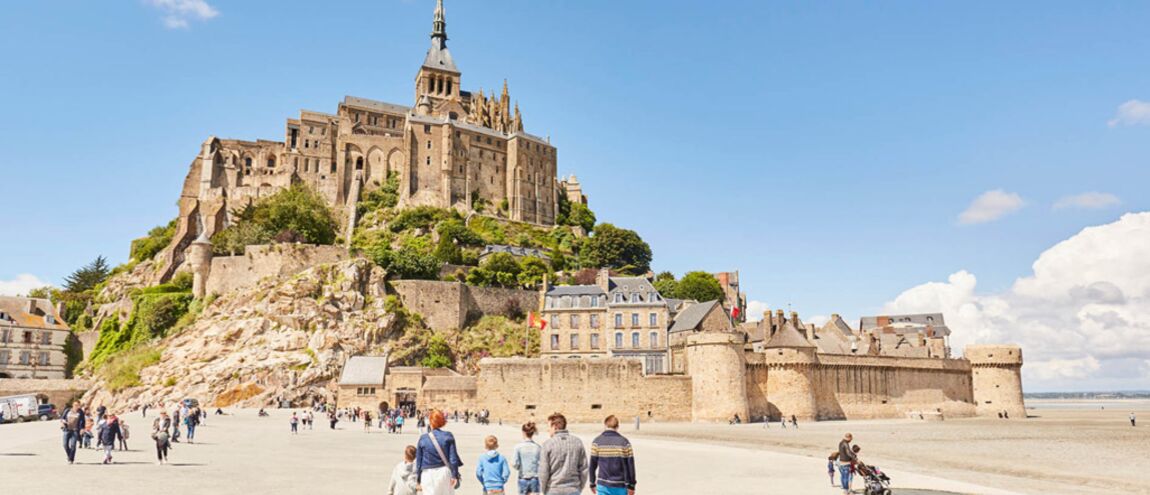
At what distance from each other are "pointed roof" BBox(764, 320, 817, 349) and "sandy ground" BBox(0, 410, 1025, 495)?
14504mm

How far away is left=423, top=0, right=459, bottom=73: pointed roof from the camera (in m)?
113

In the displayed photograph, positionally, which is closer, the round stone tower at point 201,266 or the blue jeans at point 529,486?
the blue jeans at point 529,486

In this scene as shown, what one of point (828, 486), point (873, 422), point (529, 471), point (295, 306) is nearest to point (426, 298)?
point (295, 306)

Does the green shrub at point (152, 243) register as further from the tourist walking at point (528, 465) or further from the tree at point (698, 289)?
the tourist walking at point (528, 465)

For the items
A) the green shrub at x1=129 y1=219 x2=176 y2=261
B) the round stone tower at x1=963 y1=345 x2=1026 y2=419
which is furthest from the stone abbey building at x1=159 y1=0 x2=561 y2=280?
the round stone tower at x1=963 y1=345 x2=1026 y2=419

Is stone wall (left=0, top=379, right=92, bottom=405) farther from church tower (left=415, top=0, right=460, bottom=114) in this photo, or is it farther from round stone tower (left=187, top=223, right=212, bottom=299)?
church tower (left=415, top=0, right=460, bottom=114)

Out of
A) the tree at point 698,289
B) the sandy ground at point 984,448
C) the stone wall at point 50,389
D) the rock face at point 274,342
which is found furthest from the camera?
the tree at point 698,289

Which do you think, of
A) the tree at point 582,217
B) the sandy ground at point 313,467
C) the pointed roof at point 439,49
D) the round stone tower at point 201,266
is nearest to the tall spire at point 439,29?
the pointed roof at point 439,49

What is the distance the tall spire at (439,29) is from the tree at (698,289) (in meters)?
62.1

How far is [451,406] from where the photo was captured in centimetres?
4497

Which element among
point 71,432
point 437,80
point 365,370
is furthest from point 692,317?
point 437,80

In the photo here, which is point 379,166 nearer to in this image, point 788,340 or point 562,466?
point 788,340

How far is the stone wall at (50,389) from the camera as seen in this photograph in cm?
5216

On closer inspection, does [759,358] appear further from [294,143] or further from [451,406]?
[294,143]
